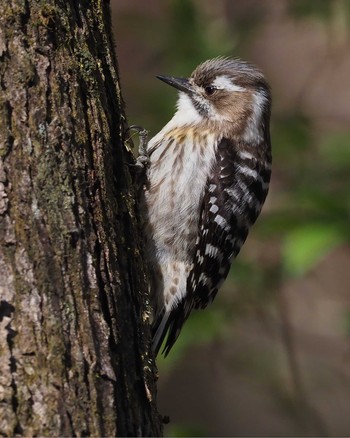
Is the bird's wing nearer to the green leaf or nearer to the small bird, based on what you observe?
the small bird

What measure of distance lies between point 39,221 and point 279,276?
334 centimetres

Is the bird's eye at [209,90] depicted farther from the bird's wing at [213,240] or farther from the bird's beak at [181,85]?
the bird's wing at [213,240]

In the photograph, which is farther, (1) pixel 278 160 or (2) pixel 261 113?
(1) pixel 278 160

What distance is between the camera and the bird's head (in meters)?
5.03

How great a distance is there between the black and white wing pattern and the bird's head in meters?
0.24

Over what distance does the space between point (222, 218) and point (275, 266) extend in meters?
1.42

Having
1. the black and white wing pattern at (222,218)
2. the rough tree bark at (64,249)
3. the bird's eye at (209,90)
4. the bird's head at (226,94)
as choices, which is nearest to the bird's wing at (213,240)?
the black and white wing pattern at (222,218)

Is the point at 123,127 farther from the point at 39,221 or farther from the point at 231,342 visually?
the point at 231,342

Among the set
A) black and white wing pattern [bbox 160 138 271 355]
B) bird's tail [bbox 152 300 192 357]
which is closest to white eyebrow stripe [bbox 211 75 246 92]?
black and white wing pattern [bbox 160 138 271 355]

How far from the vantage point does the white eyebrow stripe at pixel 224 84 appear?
17.0 feet

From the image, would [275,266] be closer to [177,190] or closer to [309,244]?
[309,244]

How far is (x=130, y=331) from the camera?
291cm

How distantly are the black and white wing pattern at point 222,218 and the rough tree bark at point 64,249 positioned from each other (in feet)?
5.05

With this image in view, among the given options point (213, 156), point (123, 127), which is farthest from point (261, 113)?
point (123, 127)
